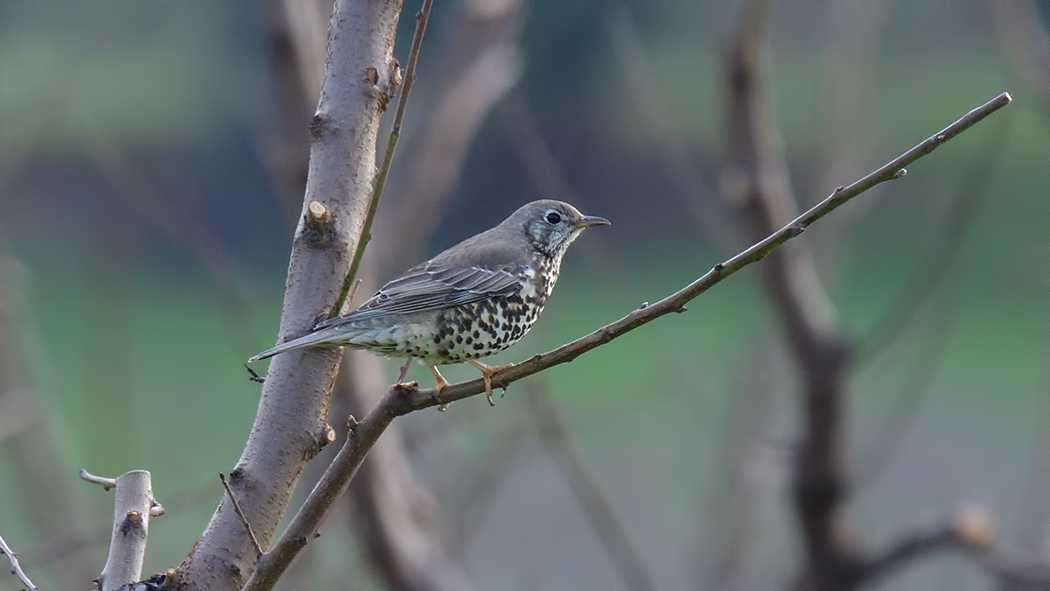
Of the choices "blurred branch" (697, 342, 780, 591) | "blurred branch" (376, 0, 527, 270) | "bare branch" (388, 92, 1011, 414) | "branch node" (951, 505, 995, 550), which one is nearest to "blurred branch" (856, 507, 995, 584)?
"branch node" (951, 505, 995, 550)

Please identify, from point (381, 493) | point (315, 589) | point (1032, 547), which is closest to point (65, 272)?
point (315, 589)

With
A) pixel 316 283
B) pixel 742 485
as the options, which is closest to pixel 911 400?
pixel 742 485

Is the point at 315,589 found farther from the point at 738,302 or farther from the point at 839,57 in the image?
the point at 839,57

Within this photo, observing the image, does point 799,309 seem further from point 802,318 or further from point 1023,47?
point 1023,47

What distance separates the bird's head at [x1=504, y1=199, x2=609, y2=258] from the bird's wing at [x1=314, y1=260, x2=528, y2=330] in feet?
1.26

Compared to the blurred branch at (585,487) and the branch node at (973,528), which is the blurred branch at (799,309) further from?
the blurred branch at (585,487)

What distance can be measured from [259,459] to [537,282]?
1.85 metres

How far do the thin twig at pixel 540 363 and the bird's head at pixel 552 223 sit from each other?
1.98 metres

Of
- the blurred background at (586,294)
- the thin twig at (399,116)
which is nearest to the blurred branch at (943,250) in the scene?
the blurred background at (586,294)

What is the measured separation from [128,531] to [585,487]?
2911mm

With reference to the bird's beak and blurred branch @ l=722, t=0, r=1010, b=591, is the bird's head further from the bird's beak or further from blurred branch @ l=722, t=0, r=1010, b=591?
blurred branch @ l=722, t=0, r=1010, b=591

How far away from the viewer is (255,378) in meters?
2.60

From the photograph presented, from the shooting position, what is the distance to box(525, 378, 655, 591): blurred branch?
15.3ft

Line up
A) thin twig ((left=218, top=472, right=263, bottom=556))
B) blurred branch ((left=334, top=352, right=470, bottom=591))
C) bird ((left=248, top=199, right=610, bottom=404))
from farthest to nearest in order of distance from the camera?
blurred branch ((left=334, top=352, right=470, bottom=591)), bird ((left=248, top=199, right=610, bottom=404)), thin twig ((left=218, top=472, right=263, bottom=556))
